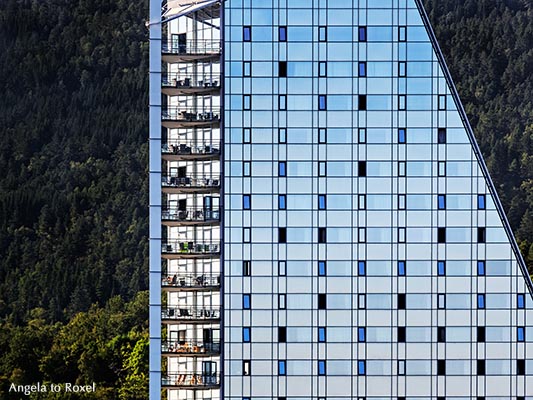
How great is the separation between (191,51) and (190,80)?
2.98 feet

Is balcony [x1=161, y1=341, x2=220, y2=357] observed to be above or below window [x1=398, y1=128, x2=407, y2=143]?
below

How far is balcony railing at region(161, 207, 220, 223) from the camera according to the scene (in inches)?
1742

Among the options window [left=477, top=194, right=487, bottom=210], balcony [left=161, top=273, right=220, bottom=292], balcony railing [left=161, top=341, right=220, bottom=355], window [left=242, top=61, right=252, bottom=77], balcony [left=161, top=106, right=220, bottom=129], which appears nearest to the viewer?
window [left=477, top=194, right=487, bottom=210]

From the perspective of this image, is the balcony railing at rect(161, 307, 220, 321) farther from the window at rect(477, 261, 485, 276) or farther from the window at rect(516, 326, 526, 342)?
the window at rect(516, 326, 526, 342)

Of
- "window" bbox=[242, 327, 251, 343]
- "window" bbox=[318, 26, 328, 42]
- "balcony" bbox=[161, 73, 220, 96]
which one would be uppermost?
"window" bbox=[318, 26, 328, 42]

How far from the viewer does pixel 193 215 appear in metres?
44.8

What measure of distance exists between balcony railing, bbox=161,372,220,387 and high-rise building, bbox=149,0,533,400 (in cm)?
53

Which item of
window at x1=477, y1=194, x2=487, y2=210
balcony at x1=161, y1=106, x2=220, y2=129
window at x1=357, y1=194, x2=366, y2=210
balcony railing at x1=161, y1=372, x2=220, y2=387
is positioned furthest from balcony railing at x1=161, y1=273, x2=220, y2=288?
window at x1=477, y1=194, x2=487, y2=210

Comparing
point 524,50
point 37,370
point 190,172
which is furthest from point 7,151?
point 190,172

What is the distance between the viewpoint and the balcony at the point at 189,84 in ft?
145

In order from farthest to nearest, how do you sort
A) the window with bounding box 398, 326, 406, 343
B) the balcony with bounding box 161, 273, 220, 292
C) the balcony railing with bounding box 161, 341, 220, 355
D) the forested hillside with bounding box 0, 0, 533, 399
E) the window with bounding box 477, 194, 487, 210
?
the forested hillside with bounding box 0, 0, 533, 399
the balcony railing with bounding box 161, 341, 220, 355
the balcony with bounding box 161, 273, 220, 292
the window with bounding box 477, 194, 487, 210
the window with bounding box 398, 326, 406, 343

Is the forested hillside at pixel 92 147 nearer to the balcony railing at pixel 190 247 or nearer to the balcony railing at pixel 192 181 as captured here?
the balcony railing at pixel 190 247

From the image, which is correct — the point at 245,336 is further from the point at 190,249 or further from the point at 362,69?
the point at 362,69

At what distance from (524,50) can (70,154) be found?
117ft
